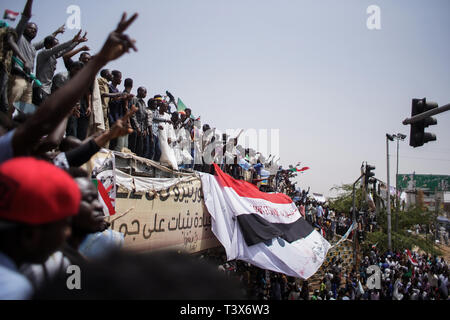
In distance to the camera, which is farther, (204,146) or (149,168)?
(204,146)

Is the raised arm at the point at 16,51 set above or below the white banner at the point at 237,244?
above

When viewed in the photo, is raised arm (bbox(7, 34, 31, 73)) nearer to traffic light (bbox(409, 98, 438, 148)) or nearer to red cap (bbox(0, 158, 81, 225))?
red cap (bbox(0, 158, 81, 225))

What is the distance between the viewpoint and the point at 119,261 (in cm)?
78

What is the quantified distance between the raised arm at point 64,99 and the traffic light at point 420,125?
746cm

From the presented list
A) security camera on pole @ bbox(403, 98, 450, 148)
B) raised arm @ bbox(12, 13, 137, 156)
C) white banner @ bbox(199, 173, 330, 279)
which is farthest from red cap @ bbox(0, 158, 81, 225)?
security camera on pole @ bbox(403, 98, 450, 148)

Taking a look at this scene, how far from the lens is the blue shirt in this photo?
924mm

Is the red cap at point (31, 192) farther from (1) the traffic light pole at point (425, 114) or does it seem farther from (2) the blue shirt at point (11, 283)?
(1) the traffic light pole at point (425, 114)

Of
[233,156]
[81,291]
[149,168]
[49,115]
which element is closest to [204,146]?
[233,156]

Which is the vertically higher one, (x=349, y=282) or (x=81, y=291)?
(x=81, y=291)

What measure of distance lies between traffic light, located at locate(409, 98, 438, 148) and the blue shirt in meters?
8.01

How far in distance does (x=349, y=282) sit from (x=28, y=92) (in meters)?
13.6

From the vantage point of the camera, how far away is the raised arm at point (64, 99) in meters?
1.29

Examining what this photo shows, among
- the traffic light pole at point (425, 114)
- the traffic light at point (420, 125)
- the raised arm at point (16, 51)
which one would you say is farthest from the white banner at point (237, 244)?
the traffic light pole at point (425, 114)
